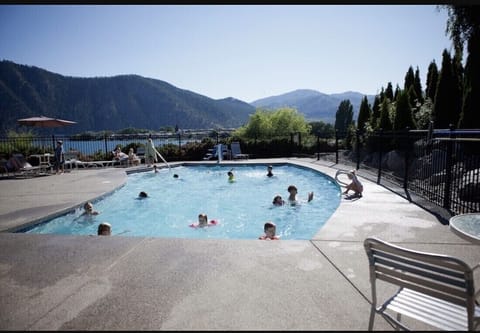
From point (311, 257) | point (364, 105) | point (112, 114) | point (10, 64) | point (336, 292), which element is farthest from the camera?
point (112, 114)

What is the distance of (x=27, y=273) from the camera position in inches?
140

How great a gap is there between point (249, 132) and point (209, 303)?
24522mm

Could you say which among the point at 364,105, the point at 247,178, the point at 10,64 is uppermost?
the point at 10,64

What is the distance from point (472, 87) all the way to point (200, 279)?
15.0m

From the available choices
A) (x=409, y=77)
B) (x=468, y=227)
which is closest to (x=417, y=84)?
(x=409, y=77)

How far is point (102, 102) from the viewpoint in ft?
378

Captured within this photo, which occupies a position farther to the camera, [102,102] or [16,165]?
[102,102]

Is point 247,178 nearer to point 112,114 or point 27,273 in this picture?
point 27,273

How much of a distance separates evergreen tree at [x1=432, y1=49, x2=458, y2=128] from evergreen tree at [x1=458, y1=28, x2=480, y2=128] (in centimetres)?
158

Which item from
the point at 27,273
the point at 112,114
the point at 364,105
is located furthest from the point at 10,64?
the point at 27,273

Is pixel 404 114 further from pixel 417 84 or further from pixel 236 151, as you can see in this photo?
pixel 236 151

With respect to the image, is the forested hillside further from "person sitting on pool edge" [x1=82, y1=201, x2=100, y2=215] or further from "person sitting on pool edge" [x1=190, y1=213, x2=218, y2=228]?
"person sitting on pool edge" [x1=190, y1=213, x2=218, y2=228]

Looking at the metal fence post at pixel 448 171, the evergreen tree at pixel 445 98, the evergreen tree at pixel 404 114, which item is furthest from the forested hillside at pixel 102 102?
the metal fence post at pixel 448 171

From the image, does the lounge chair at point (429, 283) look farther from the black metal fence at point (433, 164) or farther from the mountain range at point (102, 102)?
the mountain range at point (102, 102)
